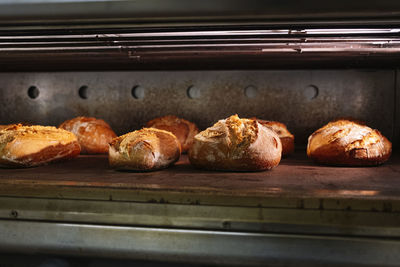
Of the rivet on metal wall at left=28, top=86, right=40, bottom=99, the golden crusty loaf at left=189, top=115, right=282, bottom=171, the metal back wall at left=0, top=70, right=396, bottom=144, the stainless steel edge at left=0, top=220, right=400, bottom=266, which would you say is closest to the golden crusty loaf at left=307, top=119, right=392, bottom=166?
the golden crusty loaf at left=189, top=115, right=282, bottom=171

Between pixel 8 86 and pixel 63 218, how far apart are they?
5.71 feet

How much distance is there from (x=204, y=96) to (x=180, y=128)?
377 millimetres

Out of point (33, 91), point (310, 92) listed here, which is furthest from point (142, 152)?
point (33, 91)

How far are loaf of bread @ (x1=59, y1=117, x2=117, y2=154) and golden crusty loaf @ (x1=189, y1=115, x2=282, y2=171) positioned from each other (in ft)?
2.50

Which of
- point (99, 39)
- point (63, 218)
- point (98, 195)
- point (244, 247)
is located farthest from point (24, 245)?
point (99, 39)

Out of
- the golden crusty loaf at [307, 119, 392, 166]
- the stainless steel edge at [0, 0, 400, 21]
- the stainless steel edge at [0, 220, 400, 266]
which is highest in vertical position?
the stainless steel edge at [0, 0, 400, 21]

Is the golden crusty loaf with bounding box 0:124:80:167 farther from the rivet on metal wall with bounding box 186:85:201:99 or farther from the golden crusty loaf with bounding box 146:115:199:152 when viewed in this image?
the rivet on metal wall with bounding box 186:85:201:99

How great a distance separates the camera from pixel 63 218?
1.21 meters

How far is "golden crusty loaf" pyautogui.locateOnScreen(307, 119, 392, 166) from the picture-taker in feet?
5.45

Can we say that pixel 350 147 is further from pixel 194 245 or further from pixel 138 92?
pixel 138 92

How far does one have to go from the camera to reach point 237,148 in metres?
1.56

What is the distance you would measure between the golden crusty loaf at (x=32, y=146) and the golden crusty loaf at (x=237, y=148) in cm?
73

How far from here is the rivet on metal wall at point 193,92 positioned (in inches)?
94.3

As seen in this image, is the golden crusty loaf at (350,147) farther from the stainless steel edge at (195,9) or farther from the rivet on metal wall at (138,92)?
the rivet on metal wall at (138,92)
